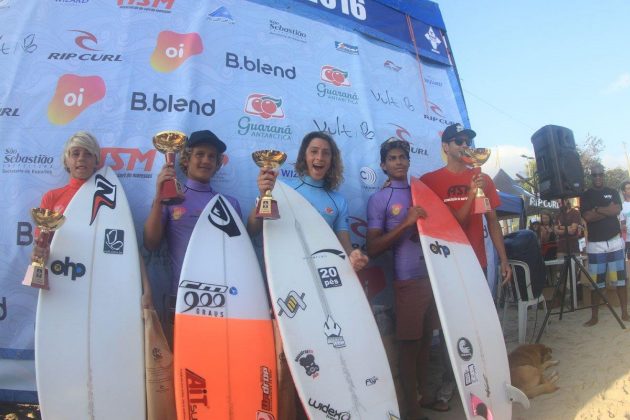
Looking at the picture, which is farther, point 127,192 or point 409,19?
point 409,19

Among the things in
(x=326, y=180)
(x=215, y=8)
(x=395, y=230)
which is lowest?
(x=395, y=230)

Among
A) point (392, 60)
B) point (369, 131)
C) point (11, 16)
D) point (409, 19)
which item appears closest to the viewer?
point (11, 16)

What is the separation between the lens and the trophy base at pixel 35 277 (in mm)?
1853

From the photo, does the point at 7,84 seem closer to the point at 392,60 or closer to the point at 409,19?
the point at 392,60

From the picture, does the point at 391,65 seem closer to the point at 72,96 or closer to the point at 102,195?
the point at 72,96

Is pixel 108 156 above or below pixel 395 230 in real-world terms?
above

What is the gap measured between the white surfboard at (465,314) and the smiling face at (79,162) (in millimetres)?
2089

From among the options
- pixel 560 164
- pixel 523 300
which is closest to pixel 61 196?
pixel 523 300

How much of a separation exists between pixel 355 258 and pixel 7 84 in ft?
8.64

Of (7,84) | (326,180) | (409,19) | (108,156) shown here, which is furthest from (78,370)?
(409,19)

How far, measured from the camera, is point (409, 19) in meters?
4.28

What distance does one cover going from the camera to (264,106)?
3.09 m

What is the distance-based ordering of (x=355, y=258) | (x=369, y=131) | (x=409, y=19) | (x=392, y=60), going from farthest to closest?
(x=409, y=19)
(x=392, y=60)
(x=369, y=131)
(x=355, y=258)

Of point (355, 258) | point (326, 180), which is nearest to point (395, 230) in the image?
point (355, 258)
